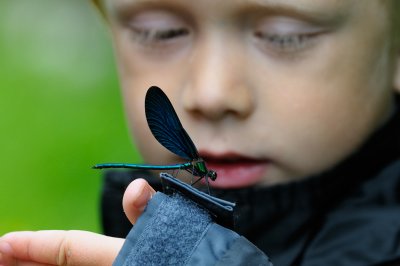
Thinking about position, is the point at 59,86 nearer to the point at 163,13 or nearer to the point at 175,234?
the point at 163,13

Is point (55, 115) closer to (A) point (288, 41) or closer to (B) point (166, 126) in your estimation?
(A) point (288, 41)

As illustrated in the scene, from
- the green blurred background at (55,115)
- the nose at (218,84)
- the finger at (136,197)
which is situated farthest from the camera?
the green blurred background at (55,115)

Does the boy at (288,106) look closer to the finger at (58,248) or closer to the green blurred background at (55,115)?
the finger at (58,248)

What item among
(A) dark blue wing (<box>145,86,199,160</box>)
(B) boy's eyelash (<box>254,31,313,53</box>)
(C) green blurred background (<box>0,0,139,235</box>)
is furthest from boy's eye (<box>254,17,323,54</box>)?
(C) green blurred background (<box>0,0,139,235</box>)

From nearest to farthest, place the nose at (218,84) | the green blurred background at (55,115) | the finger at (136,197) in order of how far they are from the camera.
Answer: the finger at (136,197) < the nose at (218,84) < the green blurred background at (55,115)

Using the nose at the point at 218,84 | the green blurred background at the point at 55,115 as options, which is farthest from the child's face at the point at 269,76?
the green blurred background at the point at 55,115

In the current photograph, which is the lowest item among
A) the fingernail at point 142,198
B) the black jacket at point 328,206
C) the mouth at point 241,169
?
the black jacket at point 328,206

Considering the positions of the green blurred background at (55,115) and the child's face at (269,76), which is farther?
the green blurred background at (55,115)

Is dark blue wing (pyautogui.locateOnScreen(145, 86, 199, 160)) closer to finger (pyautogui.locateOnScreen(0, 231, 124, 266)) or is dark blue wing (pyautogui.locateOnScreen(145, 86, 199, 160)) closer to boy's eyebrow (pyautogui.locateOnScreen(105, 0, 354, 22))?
finger (pyautogui.locateOnScreen(0, 231, 124, 266))

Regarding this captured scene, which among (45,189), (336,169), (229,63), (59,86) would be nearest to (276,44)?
(229,63)
